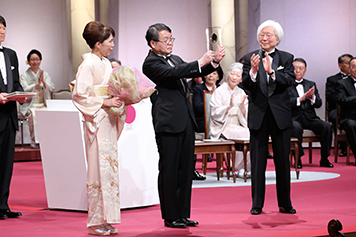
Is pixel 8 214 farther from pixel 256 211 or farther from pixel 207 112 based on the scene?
pixel 207 112

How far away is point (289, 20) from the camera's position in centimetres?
1011

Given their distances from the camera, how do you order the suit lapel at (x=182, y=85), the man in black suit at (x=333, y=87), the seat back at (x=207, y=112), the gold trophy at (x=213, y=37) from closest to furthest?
the gold trophy at (x=213, y=37) → the suit lapel at (x=182, y=85) → the seat back at (x=207, y=112) → the man in black suit at (x=333, y=87)

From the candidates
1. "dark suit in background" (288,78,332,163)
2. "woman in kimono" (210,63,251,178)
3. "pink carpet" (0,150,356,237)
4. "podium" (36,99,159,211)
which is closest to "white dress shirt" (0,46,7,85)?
"podium" (36,99,159,211)

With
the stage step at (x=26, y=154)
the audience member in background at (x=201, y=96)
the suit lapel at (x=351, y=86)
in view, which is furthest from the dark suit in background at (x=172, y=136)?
the stage step at (x=26, y=154)

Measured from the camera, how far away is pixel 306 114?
7684 millimetres

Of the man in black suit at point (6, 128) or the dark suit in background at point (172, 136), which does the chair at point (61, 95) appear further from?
the dark suit in background at point (172, 136)

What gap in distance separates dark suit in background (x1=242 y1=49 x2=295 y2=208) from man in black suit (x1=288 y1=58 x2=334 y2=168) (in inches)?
131

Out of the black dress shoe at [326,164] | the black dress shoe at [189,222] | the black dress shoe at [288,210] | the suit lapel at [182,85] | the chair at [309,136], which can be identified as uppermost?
the suit lapel at [182,85]

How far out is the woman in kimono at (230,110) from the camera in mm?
6465

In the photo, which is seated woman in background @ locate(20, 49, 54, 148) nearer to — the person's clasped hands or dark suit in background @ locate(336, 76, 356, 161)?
dark suit in background @ locate(336, 76, 356, 161)

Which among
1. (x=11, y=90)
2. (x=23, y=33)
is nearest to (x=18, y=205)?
(x=11, y=90)

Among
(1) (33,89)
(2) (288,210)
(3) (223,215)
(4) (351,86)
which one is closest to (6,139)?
(3) (223,215)

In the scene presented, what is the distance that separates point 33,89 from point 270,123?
19.2 ft

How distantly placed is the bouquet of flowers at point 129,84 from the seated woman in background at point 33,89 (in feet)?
18.3
